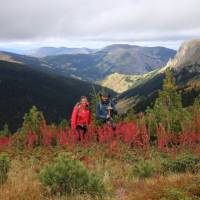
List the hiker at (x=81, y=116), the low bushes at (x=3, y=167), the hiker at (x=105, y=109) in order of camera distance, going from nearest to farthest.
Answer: the low bushes at (x=3, y=167) < the hiker at (x=81, y=116) < the hiker at (x=105, y=109)

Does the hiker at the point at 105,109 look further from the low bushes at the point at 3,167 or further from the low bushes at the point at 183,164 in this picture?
the low bushes at the point at 3,167

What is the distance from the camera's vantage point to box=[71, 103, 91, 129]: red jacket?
47.6ft

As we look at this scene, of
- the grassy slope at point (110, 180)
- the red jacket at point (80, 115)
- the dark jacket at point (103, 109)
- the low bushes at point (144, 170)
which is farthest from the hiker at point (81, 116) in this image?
the low bushes at point (144, 170)

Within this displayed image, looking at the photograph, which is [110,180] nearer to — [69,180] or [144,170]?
[144,170]

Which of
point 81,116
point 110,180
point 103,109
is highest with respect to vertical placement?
point 103,109

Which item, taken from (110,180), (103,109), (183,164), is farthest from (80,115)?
(110,180)

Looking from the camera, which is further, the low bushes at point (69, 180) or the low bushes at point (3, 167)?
the low bushes at point (3, 167)

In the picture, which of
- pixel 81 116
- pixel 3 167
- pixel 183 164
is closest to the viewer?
pixel 3 167

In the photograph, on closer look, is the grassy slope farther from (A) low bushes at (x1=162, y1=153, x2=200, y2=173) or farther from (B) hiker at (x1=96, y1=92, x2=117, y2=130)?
(B) hiker at (x1=96, y1=92, x2=117, y2=130)

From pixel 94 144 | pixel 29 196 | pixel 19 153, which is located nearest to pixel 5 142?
pixel 19 153

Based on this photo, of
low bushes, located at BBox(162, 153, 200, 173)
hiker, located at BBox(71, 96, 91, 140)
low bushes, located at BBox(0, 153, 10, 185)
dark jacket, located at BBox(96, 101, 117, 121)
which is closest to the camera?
low bushes, located at BBox(0, 153, 10, 185)

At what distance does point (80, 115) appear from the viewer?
1463cm

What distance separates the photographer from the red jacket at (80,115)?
571 inches

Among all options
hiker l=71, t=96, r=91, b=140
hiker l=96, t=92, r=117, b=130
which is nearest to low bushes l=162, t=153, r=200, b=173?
hiker l=71, t=96, r=91, b=140
